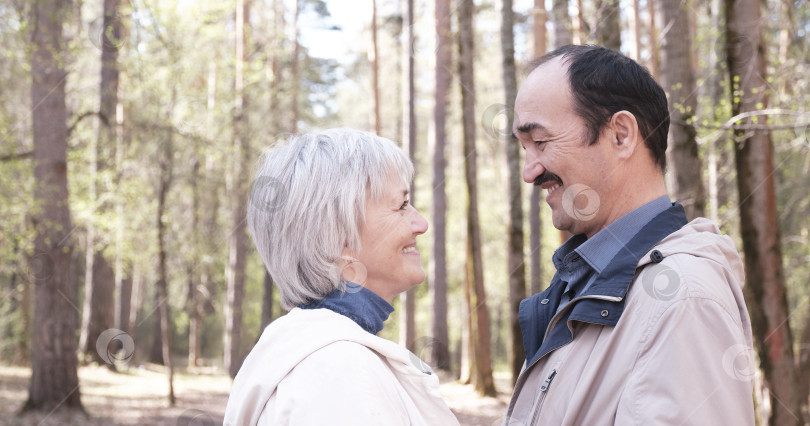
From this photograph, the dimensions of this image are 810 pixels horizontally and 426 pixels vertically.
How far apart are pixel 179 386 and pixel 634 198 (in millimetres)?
15027

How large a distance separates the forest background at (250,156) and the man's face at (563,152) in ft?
1.35

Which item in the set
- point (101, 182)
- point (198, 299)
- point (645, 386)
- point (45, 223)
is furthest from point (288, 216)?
point (198, 299)

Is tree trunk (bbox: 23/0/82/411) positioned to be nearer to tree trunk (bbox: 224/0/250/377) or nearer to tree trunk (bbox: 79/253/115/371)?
tree trunk (bbox: 224/0/250/377)

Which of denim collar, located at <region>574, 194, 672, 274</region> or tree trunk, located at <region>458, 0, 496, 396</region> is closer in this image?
denim collar, located at <region>574, 194, 672, 274</region>

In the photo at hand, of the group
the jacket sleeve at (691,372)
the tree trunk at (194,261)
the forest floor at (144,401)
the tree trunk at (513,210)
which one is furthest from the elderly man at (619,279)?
the tree trunk at (194,261)

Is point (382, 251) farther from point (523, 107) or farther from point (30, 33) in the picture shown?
point (30, 33)

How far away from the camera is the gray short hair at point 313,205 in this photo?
1802 millimetres

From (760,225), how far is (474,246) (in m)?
5.87

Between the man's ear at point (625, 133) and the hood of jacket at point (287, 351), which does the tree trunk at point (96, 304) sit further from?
the man's ear at point (625, 133)

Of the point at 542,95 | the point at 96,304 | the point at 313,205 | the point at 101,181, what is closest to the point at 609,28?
the point at 542,95

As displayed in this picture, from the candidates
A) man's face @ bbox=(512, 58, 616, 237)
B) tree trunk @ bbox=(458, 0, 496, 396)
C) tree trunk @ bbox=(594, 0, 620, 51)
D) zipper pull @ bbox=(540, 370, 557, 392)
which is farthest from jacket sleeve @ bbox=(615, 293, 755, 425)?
tree trunk @ bbox=(458, 0, 496, 396)

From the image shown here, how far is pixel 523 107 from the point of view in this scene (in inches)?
82.1

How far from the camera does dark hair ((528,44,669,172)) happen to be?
6.41ft

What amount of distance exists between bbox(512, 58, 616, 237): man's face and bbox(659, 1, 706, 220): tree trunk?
13.9 ft
